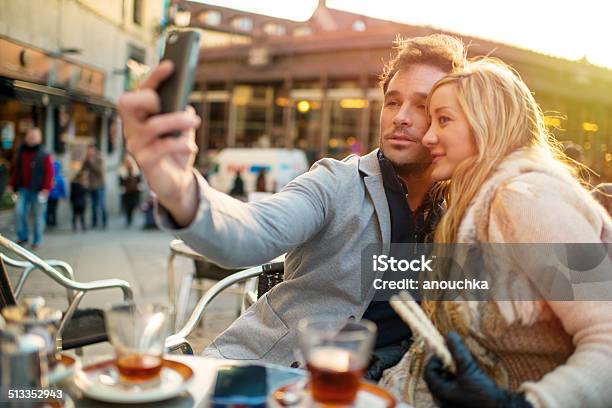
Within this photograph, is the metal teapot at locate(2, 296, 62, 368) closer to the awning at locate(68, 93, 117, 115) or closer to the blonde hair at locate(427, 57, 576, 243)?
the blonde hair at locate(427, 57, 576, 243)

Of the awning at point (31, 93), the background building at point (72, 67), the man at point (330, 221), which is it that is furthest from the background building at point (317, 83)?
the man at point (330, 221)

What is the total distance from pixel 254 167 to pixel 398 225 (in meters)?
12.9

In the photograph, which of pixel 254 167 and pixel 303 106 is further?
pixel 303 106

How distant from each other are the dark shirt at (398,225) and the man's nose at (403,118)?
0.14 metres

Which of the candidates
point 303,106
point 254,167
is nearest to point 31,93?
point 254,167

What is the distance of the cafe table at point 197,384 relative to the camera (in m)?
1.21

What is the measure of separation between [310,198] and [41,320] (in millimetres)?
1054

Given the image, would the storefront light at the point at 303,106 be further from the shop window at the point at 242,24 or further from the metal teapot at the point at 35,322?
the metal teapot at the point at 35,322

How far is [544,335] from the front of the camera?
61.7 inches

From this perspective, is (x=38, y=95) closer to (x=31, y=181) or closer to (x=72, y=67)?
(x=72, y=67)

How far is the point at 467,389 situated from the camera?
1.32 meters

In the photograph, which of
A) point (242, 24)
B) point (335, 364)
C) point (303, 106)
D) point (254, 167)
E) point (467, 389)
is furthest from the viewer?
point (242, 24)

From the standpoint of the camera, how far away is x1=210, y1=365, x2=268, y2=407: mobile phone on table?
106cm

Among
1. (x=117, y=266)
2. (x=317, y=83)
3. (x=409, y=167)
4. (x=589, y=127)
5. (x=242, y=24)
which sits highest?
(x=242, y=24)
